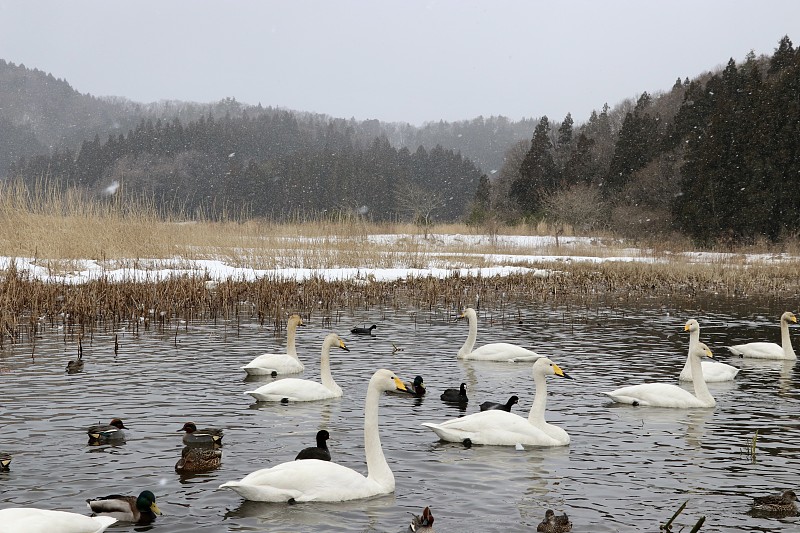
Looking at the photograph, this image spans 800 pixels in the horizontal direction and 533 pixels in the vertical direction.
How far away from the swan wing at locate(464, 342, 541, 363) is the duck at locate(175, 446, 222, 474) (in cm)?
745

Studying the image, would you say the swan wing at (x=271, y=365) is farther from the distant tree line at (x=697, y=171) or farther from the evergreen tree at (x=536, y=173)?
the evergreen tree at (x=536, y=173)

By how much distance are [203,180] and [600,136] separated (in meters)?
54.9

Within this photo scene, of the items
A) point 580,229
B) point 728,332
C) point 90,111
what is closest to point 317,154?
point 580,229

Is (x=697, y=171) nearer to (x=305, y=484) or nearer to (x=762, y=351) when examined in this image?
(x=762, y=351)

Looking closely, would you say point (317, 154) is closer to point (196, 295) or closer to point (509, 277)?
point (509, 277)

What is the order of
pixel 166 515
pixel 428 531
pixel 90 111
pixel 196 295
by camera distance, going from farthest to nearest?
pixel 90 111 < pixel 196 295 < pixel 166 515 < pixel 428 531

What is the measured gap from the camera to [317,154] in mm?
116688

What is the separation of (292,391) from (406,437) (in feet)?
7.35

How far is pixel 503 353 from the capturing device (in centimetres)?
1492

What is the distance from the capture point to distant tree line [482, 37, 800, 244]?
149ft

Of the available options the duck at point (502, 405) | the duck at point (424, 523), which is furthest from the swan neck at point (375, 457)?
the duck at point (502, 405)

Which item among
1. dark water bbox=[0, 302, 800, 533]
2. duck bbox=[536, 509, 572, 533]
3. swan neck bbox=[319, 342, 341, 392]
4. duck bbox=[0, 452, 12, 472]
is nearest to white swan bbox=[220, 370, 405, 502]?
dark water bbox=[0, 302, 800, 533]

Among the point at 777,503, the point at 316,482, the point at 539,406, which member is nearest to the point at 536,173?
the point at 539,406

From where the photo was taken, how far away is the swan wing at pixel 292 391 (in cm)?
1113
